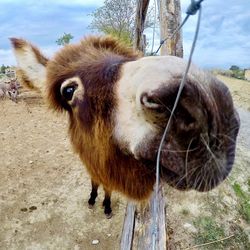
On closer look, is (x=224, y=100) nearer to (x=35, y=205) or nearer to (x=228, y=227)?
(x=228, y=227)

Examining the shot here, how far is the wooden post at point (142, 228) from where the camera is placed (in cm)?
266

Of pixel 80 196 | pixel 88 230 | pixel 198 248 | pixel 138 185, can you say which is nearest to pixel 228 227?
pixel 198 248

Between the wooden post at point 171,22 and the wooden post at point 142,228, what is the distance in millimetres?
1449

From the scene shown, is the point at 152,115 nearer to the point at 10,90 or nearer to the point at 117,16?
the point at 10,90

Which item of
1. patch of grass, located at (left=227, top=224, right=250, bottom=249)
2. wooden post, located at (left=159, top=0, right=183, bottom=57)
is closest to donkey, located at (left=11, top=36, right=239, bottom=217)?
wooden post, located at (left=159, top=0, right=183, bottom=57)

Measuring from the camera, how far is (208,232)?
3301 mm

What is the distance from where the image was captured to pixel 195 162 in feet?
4.00

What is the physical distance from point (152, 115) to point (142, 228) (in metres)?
1.99

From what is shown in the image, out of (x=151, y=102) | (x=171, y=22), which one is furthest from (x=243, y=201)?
(x=151, y=102)

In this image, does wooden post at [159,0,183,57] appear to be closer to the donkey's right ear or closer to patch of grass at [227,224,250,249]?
the donkey's right ear

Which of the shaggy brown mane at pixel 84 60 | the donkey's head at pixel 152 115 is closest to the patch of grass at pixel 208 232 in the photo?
the donkey's head at pixel 152 115

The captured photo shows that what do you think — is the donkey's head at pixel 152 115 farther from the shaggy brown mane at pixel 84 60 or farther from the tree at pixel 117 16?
the tree at pixel 117 16

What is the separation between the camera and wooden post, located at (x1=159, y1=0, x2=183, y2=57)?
9.80 feet

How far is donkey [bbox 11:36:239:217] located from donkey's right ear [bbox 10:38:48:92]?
0.97ft
